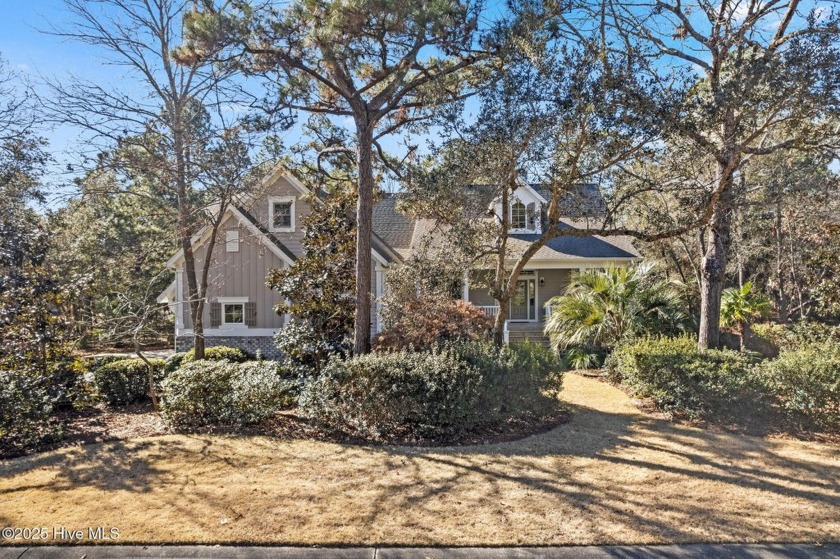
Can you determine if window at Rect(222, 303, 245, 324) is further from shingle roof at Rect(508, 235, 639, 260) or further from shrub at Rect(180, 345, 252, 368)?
shingle roof at Rect(508, 235, 639, 260)

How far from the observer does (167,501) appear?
5.30 meters

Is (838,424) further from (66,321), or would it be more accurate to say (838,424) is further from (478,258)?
(66,321)

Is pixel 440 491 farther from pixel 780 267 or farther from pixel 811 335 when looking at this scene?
pixel 780 267

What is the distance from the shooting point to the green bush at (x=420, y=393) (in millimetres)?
7371

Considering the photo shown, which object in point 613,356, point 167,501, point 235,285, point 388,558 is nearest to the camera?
point 388,558

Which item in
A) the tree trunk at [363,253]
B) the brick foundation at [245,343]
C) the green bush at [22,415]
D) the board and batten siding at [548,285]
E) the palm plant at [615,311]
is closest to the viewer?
the green bush at [22,415]

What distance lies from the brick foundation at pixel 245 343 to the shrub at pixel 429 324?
304 inches

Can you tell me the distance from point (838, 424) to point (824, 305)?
9.76 ft

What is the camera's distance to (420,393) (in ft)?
24.2

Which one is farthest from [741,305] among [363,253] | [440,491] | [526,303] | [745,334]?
[440,491]

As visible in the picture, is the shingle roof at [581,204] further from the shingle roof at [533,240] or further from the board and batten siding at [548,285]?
the board and batten siding at [548,285]

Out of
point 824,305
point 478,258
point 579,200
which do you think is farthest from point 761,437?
point 478,258

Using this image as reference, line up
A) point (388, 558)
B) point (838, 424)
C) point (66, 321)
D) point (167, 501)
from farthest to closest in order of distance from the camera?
point (66, 321) < point (838, 424) < point (167, 501) < point (388, 558)

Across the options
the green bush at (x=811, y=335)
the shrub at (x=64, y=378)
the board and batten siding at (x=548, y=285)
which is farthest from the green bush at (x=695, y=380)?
the board and batten siding at (x=548, y=285)
